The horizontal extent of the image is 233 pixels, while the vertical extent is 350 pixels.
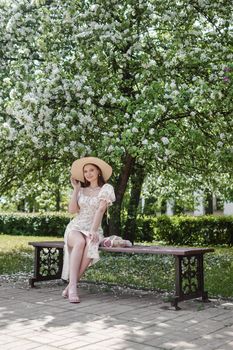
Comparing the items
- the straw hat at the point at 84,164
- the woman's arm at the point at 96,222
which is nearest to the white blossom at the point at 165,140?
the straw hat at the point at 84,164

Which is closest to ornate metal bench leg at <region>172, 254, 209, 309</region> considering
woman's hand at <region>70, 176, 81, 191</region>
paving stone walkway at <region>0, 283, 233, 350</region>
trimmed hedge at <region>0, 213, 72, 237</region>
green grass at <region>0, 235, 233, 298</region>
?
paving stone walkway at <region>0, 283, 233, 350</region>

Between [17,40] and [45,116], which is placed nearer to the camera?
[45,116]

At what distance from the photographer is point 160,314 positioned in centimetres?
656

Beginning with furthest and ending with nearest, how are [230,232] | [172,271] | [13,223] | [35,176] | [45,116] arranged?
[13,223] < [230,232] < [35,176] < [172,271] < [45,116]

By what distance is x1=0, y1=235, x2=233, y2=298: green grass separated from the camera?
8.99 meters

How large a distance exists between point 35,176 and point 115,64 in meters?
4.48

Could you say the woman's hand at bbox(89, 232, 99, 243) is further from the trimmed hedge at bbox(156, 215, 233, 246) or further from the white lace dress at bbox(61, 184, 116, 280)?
the trimmed hedge at bbox(156, 215, 233, 246)

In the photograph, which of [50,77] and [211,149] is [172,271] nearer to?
[211,149]

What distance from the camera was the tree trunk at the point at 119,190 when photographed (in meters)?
Answer: 13.2

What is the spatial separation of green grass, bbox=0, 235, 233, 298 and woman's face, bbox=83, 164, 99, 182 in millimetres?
2048

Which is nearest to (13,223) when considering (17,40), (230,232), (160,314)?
(230,232)

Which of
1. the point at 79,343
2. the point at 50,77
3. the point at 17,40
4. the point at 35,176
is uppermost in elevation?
the point at 17,40

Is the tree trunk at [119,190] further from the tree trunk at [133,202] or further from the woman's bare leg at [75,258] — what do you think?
the woman's bare leg at [75,258]

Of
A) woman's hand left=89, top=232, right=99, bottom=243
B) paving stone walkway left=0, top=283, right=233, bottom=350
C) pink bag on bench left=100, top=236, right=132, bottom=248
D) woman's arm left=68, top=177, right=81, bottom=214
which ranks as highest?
woman's arm left=68, top=177, right=81, bottom=214
